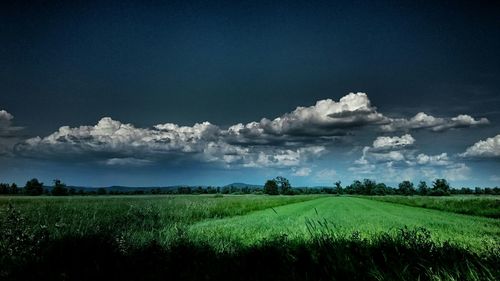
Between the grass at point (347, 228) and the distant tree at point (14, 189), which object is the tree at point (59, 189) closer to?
the distant tree at point (14, 189)

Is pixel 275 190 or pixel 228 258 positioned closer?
pixel 228 258

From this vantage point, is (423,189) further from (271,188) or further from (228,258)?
(228,258)

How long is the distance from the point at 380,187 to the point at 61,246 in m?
195

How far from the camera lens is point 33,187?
310 ft

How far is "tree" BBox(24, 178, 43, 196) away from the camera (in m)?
93.6

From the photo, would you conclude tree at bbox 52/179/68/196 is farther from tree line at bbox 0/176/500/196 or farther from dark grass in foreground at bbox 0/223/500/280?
dark grass in foreground at bbox 0/223/500/280

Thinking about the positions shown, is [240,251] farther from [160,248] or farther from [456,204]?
[456,204]

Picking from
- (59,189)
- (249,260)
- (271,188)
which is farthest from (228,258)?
(271,188)

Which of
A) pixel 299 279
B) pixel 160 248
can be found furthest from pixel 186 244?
pixel 299 279

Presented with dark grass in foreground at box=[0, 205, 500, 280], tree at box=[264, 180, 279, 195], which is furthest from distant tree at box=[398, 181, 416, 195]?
dark grass in foreground at box=[0, 205, 500, 280]

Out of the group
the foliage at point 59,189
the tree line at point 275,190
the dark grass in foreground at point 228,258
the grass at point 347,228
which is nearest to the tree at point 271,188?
the tree line at point 275,190

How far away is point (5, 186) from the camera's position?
90750mm

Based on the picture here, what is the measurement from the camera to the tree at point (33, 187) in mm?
93594

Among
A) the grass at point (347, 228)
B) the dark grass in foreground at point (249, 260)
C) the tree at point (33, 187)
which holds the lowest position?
the grass at point (347, 228)
